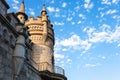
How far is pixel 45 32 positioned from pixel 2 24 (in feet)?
36.5

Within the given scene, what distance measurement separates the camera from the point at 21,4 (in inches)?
997

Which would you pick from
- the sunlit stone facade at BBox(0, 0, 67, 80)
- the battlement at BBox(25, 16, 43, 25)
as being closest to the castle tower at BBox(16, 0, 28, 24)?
the sunlit stone facade at BBox(0, 0, 67, 80)

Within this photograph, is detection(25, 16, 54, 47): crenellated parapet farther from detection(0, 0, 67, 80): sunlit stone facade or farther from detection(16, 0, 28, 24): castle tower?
detection(16, 0, 28, 24): castle tower

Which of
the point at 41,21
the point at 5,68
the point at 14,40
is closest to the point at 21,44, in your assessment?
the point at 14,40

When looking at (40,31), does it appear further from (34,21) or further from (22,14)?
(22,14)

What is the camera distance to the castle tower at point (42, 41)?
24948 millimetres

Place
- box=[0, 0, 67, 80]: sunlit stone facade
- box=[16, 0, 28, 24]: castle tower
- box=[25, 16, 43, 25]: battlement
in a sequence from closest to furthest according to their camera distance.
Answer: box=[0, 0, 67, 80]: sunlit stone facade
box=[16, 0, 28, 24]: castle tower
box=[25, 16, 43, 25]: battlement

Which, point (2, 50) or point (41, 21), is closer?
point (2, 50)

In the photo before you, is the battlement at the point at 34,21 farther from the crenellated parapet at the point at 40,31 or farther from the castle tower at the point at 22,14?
the castle tower at the point at 22,14

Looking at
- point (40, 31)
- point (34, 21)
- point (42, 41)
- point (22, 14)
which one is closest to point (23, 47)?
Result: point (22, 14)

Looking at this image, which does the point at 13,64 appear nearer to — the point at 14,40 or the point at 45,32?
the point at 14,40

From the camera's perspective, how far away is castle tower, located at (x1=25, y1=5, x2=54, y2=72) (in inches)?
982

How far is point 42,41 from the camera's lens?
2591cm

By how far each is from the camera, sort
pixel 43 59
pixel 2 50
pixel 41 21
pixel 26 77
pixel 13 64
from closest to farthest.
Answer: pixel 2 50 → pixel 13 64 → pixel 26 77 → pixel 43 59 → pixel 41 21
